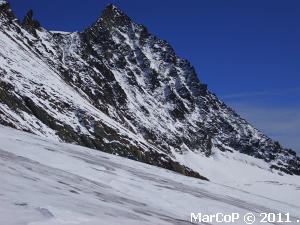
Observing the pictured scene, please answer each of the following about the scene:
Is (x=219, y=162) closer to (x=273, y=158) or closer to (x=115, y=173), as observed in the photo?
(x=273, y=158)

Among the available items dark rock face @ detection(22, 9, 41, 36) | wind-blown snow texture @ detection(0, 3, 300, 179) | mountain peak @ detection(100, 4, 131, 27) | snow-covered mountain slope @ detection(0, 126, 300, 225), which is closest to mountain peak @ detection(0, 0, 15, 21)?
wind-blown snow texture @ detection(0, 3, 300, 179)

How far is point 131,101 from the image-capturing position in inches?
5896

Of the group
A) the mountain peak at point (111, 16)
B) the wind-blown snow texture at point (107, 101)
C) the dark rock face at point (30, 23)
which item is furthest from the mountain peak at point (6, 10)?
the mountain peak at point (111, 16)

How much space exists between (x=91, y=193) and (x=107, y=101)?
362 feet

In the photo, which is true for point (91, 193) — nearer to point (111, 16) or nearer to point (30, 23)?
point (30, 23)

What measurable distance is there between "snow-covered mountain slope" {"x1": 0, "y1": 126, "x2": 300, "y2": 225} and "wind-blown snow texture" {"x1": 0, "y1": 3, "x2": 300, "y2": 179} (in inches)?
1226

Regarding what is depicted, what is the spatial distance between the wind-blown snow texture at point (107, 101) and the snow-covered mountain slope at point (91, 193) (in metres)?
31.1

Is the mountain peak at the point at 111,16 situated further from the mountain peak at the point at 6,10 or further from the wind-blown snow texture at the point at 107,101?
the mountain peak at the point at 6,10

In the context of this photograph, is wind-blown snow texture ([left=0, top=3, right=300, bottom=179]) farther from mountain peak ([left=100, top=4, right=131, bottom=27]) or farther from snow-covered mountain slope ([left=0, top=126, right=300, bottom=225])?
snow-covered mountain slope ([left=0, top=126, right=300, bottom=225])

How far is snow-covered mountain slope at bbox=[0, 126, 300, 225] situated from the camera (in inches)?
→ 284

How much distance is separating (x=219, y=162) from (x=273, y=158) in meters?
34.7

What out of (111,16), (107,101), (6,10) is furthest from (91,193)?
(111,16)

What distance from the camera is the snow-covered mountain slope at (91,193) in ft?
23.6

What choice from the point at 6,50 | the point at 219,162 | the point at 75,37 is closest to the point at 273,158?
the point at 219,162
